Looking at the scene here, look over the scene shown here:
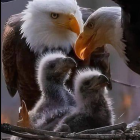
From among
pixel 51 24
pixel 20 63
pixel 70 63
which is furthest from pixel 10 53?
pixel 70 63

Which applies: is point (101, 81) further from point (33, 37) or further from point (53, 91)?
point (33, 37)

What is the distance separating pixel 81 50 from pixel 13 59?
14.0 inches

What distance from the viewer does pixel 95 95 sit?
3.67ft

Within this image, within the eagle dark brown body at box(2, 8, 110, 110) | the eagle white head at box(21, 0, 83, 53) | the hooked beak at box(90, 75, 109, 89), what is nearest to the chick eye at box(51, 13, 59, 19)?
the eagle white head at box(21, 0, 83, 53)

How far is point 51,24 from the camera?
1.25m

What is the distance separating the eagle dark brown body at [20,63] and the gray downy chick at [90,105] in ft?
0.46

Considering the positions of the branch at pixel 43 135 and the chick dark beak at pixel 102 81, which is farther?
the chick dark beak at pixel 102 81

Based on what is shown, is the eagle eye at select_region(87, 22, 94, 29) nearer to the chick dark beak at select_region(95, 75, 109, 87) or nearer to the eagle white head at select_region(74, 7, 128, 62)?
the eagle white head at select_region(74, 7, 128, 62)

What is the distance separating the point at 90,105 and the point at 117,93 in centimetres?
35

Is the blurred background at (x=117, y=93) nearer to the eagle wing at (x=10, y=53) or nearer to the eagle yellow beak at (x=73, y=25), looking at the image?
the eagle wing at (x=10, y=53)

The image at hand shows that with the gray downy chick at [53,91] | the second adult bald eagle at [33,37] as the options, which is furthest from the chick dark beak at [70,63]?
the second adult bald eagle at [33,37]

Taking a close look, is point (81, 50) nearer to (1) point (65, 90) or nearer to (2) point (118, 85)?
(1) point (65, 90)

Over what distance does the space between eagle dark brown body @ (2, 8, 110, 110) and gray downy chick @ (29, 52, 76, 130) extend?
4.0 inches

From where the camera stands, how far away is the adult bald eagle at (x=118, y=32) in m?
0.97
